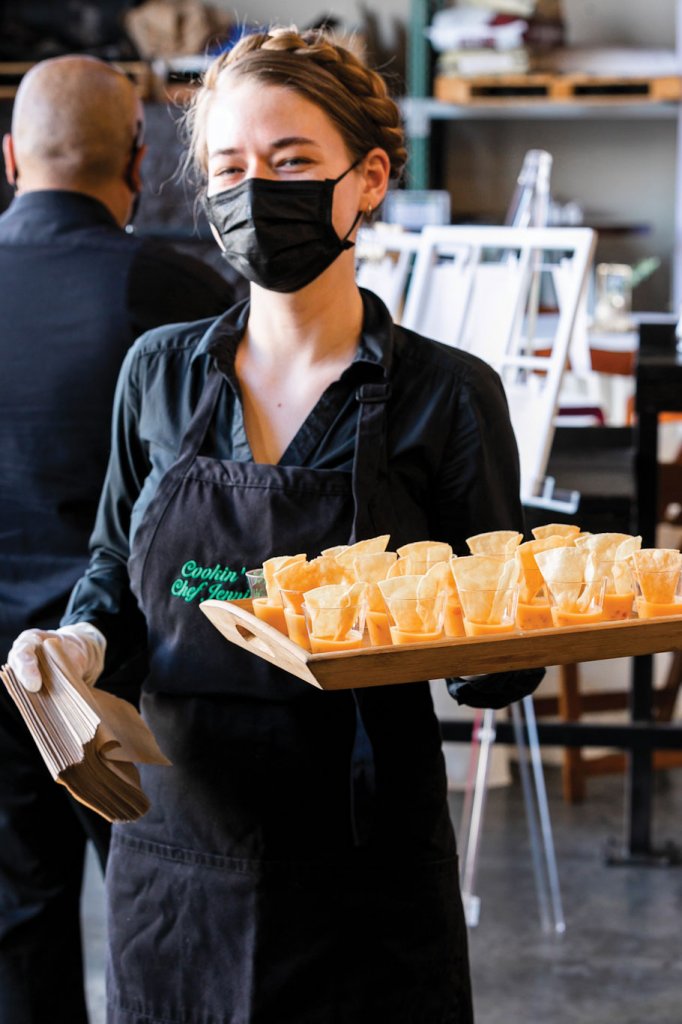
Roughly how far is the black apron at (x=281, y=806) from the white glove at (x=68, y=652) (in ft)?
0.26

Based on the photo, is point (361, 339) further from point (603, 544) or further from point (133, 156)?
point (133, 156)

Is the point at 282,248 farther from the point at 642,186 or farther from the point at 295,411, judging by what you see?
the point at 642,186

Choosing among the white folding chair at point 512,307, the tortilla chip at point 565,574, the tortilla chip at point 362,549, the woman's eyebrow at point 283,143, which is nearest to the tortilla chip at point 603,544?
the tortilla chip at point 565,574

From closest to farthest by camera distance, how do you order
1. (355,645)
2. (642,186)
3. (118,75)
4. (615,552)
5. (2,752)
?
(355,645) → (615,552) → (2,752) → (118,75) → (642,186)

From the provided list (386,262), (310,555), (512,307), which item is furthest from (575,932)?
(310,555)

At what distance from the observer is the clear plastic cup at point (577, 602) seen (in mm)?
1492

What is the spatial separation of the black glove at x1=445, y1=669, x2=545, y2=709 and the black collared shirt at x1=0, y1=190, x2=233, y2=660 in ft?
3.02

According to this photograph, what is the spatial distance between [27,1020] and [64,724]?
99cm

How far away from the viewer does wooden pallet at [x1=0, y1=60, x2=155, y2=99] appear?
7.06 m

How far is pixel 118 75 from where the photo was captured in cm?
261

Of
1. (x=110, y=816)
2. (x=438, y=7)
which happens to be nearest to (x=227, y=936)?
(x=110, y=816)

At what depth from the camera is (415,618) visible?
1447 millimetres

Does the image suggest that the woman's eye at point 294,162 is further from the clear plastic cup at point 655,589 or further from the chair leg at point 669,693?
the chair leg at point 669,693

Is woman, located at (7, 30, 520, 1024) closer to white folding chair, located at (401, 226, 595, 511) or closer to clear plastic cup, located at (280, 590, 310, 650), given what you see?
clear plastic cup, located at (280, 590, 310, 650)
